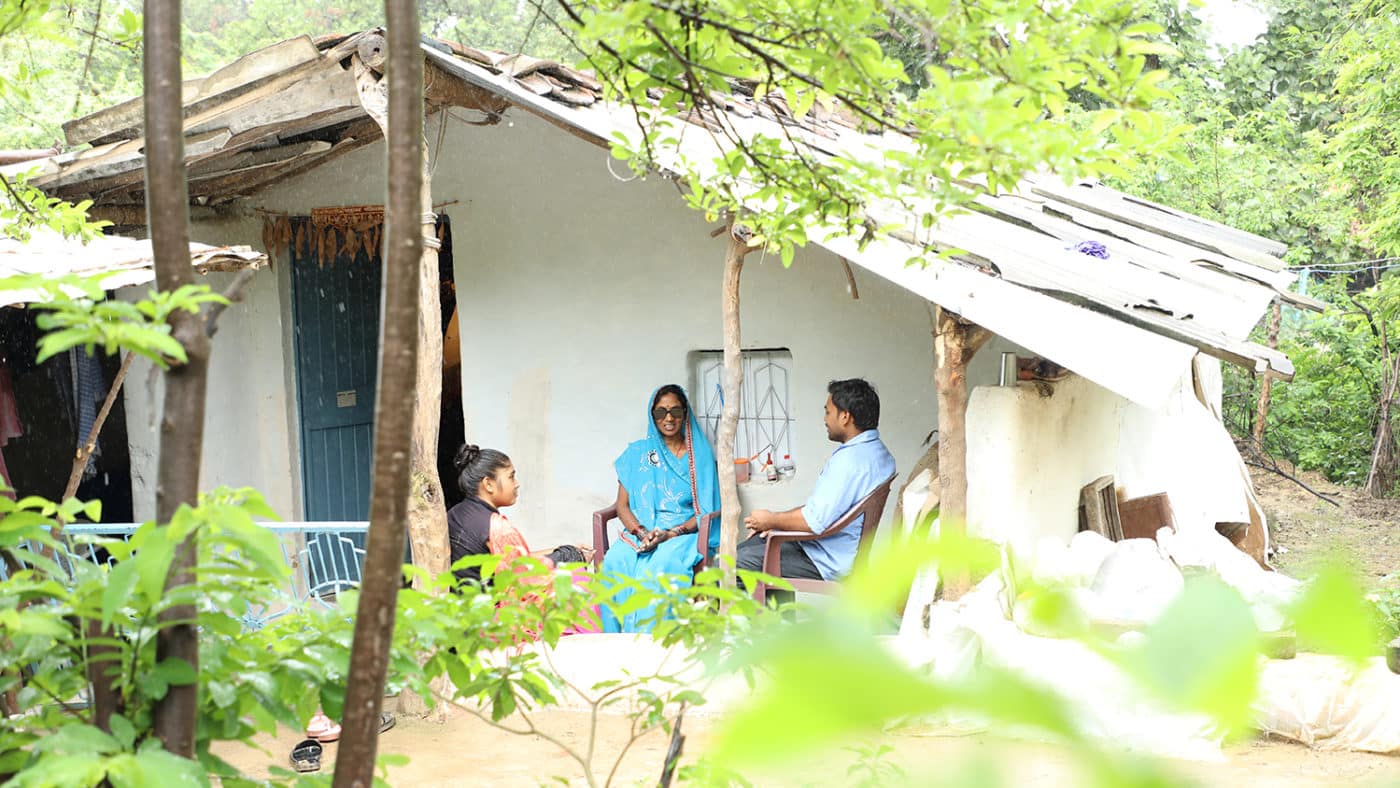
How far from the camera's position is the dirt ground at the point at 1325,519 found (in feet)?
27.3

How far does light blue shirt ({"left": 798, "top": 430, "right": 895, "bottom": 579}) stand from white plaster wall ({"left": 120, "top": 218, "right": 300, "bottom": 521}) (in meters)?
3.36

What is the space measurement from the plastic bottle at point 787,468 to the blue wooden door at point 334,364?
2.75 m

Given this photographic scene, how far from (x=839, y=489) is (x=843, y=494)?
0.03 metres

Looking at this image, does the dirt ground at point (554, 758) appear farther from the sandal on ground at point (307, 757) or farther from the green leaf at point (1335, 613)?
the green leaf at point (1335, 613)

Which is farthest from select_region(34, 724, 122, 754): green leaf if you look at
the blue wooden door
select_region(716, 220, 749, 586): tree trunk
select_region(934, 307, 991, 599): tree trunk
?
the blue wooden door

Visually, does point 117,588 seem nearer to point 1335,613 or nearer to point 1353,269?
point 1335,613

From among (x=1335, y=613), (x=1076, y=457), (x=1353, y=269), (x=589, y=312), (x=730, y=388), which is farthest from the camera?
(x=1353, y=269)

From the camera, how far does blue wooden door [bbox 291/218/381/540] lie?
7.21 metres

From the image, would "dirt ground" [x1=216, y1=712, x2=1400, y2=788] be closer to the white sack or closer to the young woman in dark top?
the white sack

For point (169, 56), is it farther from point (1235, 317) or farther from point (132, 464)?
point (132, 464)

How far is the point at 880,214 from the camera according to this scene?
14.5 feet

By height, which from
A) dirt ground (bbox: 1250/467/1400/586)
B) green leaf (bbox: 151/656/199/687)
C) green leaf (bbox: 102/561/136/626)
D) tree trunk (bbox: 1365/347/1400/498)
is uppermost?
green leaf (bbox: 102/561/136/626)

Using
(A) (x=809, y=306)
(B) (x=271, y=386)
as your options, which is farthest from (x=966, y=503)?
(B) (x=271, y=386)

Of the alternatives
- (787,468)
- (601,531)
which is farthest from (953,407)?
(601,531)
